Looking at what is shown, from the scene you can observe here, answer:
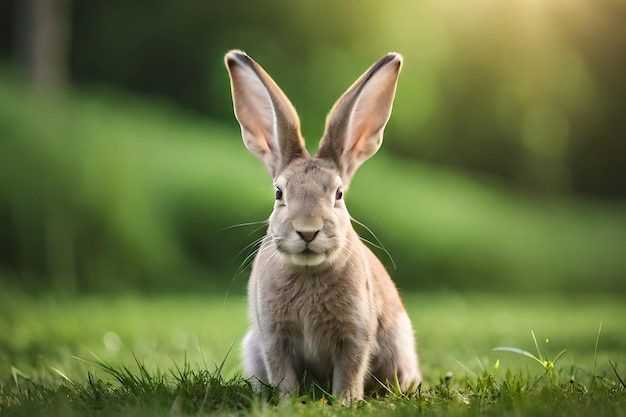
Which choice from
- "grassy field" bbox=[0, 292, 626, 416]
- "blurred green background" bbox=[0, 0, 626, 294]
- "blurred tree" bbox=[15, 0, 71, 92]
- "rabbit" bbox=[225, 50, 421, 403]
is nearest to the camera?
"grassy field" bbox=[0, 292, 626, 416]

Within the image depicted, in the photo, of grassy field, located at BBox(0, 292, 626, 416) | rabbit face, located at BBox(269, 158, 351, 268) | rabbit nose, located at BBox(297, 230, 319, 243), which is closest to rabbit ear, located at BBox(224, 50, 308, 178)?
rabbit face, located at BBox(269, 158, 351, 268)

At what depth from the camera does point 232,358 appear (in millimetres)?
6406

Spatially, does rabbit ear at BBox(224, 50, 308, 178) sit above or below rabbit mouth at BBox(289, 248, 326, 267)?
above

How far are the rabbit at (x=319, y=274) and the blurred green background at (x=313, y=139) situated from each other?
5.97 meters

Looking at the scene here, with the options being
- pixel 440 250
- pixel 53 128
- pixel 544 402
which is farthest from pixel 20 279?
pixel 544 402

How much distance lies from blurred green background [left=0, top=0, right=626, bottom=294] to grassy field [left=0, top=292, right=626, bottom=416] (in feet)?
2.74

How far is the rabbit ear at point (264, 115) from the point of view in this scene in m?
4.27

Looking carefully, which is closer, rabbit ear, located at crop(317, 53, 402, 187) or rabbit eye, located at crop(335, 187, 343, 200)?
rabbit eye, located at crop(335, 187, 343, 200)

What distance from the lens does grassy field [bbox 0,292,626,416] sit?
3.64m

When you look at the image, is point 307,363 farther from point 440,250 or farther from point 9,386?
point 440,250

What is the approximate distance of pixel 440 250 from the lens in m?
11.4

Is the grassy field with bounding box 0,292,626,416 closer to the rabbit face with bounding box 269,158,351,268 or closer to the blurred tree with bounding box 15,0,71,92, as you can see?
the rabbit face with bounding box 269,158,351,268

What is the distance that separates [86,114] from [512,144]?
273 inches

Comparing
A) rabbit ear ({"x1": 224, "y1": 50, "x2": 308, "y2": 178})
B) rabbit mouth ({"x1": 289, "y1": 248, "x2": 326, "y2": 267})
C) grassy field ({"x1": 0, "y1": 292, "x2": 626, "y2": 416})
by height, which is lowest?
grassy field ({"x1": 0, "y1": 292, "x2": 626, "y2": 416})
